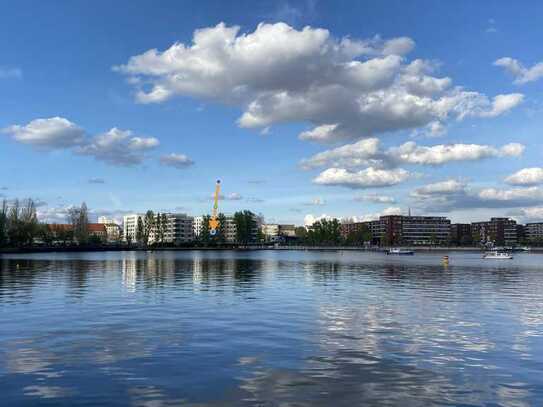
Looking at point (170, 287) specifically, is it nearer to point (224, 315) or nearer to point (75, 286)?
point (75, 286)

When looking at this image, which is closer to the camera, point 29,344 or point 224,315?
point 29,344

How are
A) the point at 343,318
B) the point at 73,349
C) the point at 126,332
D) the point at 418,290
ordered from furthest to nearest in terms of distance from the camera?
the point at 418,290 → the point at 343,318 → the point at 126,332 → the point at 73,349

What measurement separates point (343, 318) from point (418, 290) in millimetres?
25531

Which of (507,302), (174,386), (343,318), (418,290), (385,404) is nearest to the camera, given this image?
(385,404)

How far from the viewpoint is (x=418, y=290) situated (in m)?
57.9

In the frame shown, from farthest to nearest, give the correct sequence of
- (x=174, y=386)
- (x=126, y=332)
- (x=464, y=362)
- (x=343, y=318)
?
(x=343, y=318) < (x=126, y=332) < (x=464, y=362) < (x=174, y=386)

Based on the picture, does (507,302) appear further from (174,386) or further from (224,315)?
(174,386)

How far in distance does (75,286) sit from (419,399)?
165ft

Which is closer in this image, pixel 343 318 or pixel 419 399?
pixel 419 399

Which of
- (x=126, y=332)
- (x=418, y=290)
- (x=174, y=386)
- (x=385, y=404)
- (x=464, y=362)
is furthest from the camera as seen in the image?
(x=418, y=290)

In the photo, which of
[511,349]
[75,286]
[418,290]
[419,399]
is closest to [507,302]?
[418,290]

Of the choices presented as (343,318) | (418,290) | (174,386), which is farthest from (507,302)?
(174,386)

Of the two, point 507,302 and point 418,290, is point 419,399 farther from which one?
point 418,290

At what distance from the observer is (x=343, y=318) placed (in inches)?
1390
